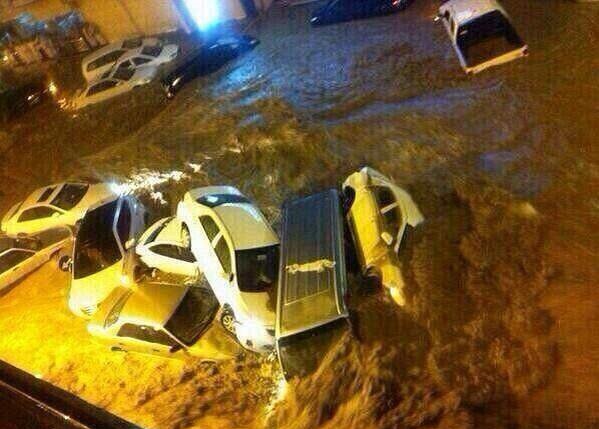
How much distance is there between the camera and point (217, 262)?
7613 millimetres

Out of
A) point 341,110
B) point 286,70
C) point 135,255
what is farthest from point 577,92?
point 135,255

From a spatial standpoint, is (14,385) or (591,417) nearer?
(14,385)

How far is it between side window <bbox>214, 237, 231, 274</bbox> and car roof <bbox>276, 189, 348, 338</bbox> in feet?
3.12

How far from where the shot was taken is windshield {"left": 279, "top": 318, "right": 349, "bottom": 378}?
6.26 metres

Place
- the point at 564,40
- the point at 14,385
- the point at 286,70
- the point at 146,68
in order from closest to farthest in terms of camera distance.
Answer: the point at 14,385, the point at 564,40, the point at 286,70, the point at 146,68

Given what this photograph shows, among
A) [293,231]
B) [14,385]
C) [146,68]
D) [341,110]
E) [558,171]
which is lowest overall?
[558,171]

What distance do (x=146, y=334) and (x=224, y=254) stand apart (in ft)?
6.69

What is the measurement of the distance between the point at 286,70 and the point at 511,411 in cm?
1178

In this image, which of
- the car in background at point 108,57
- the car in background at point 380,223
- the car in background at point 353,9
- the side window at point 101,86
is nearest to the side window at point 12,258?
the side window at point 101,86

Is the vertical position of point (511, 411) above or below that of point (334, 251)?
below

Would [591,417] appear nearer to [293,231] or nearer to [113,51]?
[293,231]

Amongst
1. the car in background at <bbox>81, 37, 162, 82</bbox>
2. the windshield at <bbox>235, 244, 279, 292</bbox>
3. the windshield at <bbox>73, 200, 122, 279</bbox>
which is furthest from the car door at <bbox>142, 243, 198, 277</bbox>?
the car in background at <bbox>81, 37, 162, 82</bbox>

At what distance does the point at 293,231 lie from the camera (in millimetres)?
7762

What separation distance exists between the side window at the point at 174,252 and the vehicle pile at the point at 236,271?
0.02 meters
